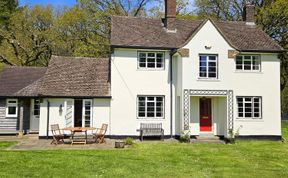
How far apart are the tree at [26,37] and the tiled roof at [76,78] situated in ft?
52.4

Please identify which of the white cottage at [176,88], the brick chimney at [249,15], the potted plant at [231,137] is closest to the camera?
the potted plant at [231,137]

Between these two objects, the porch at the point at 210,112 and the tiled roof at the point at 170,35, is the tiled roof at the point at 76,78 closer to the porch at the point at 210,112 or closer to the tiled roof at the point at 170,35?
the tiled roof at the point at 170,35

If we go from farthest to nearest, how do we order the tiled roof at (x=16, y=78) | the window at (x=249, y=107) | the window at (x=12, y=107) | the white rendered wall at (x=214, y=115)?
the tiled roof at (x=16, y=78) → the window at (x=12, y=107) → the window at (x=249, y=107) → the white rendered wall at (x=214, y=115)

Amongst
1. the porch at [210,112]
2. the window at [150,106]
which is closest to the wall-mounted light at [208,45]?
the porch at [210,112]

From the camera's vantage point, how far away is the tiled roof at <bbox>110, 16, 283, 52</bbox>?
21156 mm

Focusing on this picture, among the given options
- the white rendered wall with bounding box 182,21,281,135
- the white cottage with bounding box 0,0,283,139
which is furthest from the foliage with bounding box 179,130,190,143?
the white rendered wall with bounding box 182,21,281,135

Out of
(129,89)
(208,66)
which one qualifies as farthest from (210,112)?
(129,89)

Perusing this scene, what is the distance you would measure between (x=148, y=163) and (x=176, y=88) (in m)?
9.52

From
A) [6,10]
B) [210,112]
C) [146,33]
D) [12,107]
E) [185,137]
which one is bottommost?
[185,137]

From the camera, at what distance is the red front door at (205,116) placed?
21.5 metres

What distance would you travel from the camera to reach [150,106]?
2103cm

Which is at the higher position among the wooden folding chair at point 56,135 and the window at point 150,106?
the window at point 150,106

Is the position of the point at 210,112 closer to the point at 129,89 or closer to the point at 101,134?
the point at 129,89

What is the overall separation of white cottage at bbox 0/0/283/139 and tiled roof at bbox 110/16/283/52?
0.07 m
